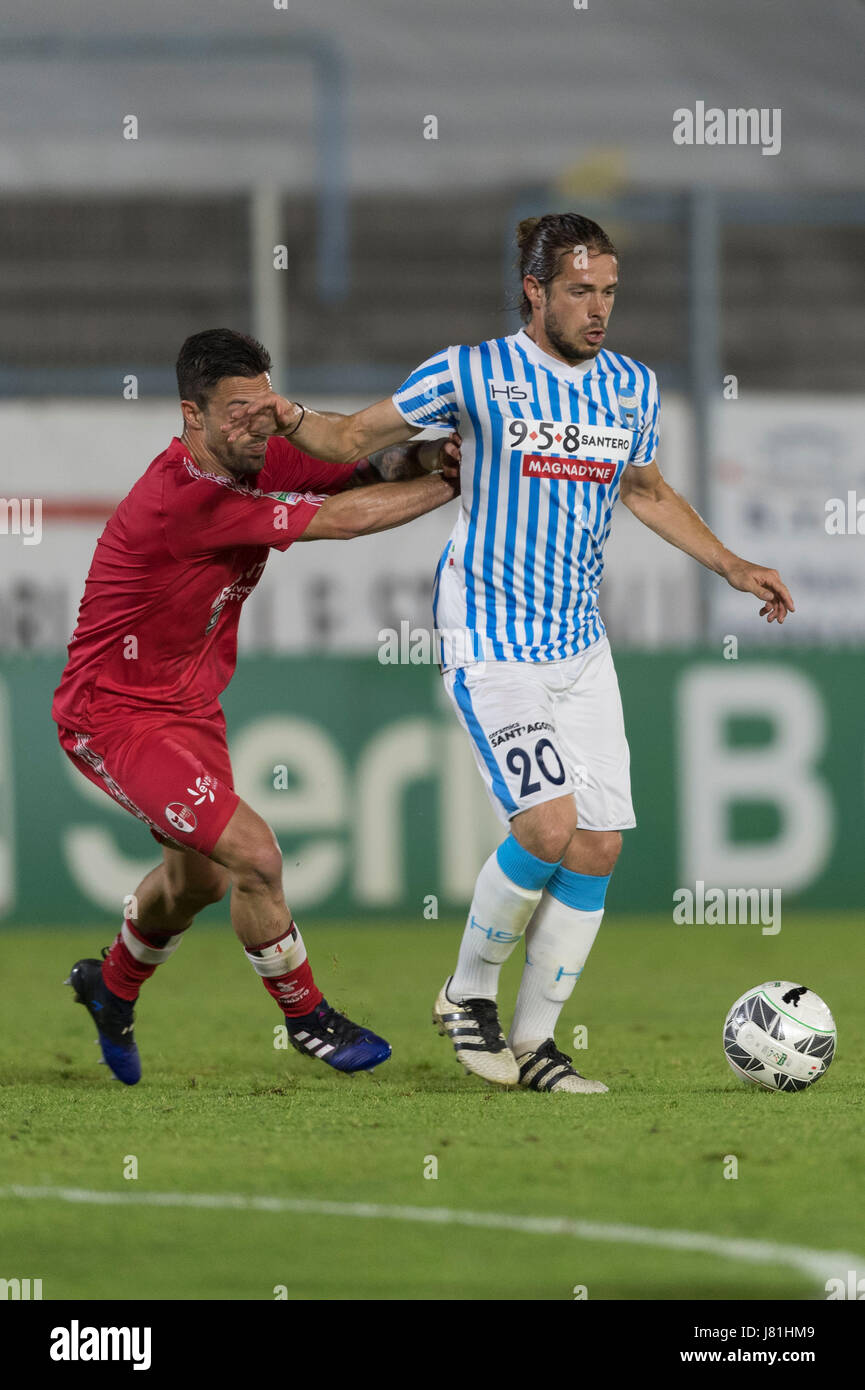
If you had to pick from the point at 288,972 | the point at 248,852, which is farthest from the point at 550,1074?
the point at 248,852

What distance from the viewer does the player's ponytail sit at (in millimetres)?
5121

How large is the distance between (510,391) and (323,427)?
1.68 feet

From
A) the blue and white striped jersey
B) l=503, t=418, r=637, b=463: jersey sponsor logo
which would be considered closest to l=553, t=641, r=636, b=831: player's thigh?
the blue and white striped jersey

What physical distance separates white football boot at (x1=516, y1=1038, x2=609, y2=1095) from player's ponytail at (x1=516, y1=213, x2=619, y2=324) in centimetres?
208

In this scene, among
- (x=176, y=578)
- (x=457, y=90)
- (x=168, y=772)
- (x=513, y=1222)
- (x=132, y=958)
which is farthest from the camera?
(x=457, y=90)

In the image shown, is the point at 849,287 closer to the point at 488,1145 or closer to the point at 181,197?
the point at 181,197

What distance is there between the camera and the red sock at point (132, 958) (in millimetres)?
5809

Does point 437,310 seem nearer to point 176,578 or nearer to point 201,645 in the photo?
point 201,645

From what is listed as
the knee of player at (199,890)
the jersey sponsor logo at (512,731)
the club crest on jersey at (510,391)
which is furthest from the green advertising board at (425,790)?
the club crest on jersey at (510,391)

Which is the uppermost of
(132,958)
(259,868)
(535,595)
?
(535,595)

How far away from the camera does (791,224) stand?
47.9 feet

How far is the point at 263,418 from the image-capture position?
5.08 m

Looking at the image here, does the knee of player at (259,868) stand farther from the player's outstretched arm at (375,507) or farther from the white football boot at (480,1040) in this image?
the player's outstretched arm at (375,507)

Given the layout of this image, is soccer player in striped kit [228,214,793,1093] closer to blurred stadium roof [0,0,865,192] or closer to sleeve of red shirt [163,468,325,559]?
sleeve of red shirt [163,468,325,559]
